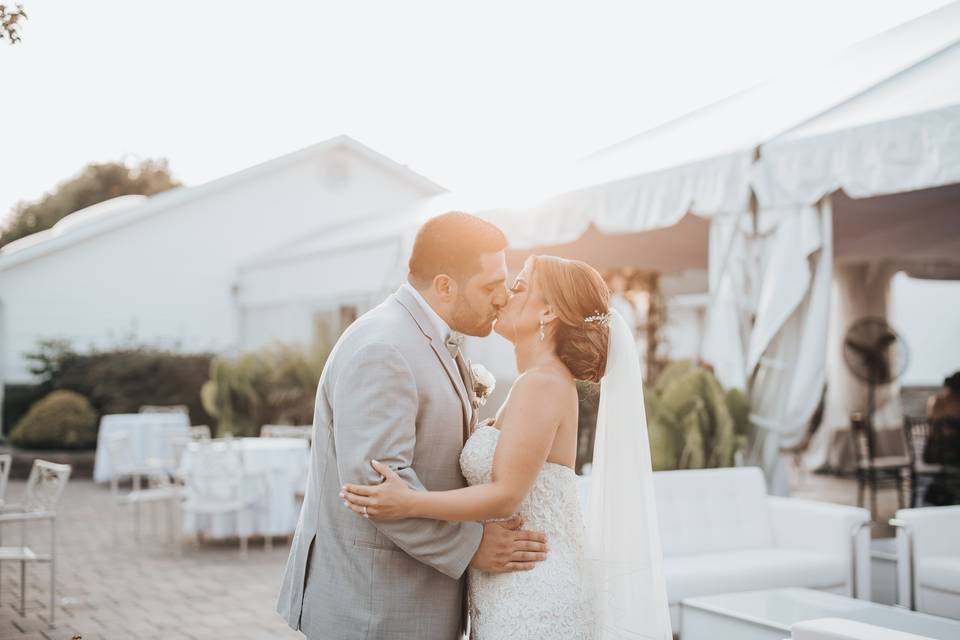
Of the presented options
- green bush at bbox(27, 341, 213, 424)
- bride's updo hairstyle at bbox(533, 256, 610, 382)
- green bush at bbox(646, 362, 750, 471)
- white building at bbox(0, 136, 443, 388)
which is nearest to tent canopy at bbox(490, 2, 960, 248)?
green bush at bbox(646, 362, 750, 471)

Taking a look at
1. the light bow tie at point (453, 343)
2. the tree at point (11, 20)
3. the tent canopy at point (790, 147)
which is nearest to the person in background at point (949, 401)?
the tent canopy at point (790, 147)

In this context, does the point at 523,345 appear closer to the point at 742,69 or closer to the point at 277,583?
the point at 277,583

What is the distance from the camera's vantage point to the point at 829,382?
12500 mm

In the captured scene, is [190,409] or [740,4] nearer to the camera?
[740,4]

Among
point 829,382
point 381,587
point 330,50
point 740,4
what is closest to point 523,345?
point 381,587

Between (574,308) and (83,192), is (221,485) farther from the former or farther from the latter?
(83,192)

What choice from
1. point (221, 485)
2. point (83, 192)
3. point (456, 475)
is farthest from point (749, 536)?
point (83, 192)

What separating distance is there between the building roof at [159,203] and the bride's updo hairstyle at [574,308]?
16.6 m

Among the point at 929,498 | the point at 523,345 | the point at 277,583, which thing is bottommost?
the point at 277,583

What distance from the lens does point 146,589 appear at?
6777 millimetres

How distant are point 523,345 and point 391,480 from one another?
69cm

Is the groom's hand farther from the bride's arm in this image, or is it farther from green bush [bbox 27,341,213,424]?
green bush [bbox 27,341,213,424]

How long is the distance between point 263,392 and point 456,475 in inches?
432

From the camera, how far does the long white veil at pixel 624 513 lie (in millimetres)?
2891
